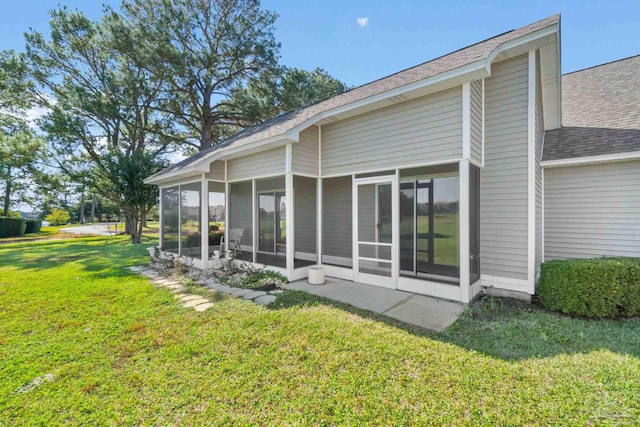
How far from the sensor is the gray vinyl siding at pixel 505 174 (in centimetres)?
501

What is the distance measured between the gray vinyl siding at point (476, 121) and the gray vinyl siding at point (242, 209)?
5462 millimetres

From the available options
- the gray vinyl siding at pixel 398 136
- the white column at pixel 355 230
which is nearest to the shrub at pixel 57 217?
the gray vinyl siding at pixel 398 136

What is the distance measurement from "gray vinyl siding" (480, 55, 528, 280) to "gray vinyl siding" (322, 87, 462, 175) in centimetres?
106

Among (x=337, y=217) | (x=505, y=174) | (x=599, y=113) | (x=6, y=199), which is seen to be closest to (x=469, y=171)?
(x=505, y=174)

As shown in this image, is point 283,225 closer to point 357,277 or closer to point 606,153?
point 357,277

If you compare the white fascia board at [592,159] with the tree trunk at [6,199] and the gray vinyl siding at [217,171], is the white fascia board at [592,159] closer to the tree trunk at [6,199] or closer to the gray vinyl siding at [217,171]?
the gray vinyl siding at [217,171]

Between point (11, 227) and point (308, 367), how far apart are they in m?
27.8

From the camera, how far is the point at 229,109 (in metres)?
18.4

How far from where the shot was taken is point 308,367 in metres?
2.94

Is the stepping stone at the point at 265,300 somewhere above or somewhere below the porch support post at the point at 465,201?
below

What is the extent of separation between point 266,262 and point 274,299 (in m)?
2.05

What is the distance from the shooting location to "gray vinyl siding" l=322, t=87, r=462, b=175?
192 inches

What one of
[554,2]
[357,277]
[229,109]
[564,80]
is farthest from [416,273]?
[229,109]

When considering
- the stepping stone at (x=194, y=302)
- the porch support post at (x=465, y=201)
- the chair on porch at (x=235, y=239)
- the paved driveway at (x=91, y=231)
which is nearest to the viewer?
the porch support post at (x=465, y=201)
